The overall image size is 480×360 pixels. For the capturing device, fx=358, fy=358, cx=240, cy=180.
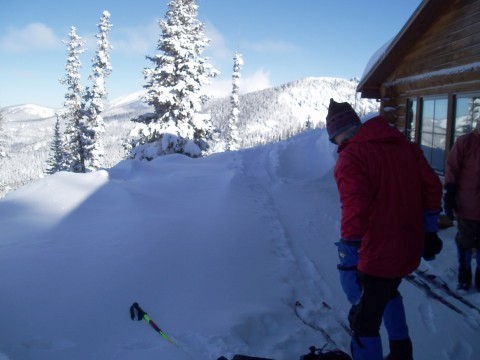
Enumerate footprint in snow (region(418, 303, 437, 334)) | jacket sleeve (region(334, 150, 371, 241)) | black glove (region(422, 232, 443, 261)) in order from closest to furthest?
1. jacket sleeve (region(334, 150, 371, 241))
2. black glove (region(422, 232, 443, 261))
3. footprint in snow (region(418, 303, 437, 334))

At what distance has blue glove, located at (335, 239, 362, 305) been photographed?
9.18 feet

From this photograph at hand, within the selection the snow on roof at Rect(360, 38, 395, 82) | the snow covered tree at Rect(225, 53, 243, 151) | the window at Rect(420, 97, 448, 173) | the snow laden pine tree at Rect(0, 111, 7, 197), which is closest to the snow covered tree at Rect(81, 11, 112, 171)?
the snow laden pine tree at Rect(0, 111, 7, 197)

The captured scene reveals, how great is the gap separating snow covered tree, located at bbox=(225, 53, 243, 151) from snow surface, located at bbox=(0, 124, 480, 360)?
3638 centimetres

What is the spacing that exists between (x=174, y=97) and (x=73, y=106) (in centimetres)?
1240

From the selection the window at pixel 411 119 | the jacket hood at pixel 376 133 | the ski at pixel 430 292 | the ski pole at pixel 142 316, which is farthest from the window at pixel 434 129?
the ski pole at pixel 142 316

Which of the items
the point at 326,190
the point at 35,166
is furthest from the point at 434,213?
the point at 35,166

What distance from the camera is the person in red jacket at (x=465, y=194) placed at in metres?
4.60

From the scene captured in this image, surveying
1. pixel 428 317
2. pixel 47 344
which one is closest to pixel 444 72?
pixel 428 317

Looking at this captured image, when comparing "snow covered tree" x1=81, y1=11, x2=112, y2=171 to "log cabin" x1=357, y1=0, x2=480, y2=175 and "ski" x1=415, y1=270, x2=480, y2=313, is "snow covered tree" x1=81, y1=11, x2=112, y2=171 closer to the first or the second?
"log cabin" x1=357, y1=0, x2=480, y2=175

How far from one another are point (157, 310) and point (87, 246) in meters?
1.77

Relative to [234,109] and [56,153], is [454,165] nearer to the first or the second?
[234,109]

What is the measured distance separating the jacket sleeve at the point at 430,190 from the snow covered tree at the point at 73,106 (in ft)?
96.9

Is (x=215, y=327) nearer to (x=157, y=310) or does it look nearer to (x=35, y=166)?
(x=157, y=310)


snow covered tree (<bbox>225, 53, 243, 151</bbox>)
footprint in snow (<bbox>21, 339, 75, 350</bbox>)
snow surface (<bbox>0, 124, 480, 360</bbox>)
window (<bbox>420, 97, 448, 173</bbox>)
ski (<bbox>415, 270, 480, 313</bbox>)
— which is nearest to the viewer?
footprint in snow (<bbox>21, 339, 75, 350</bbox>)
